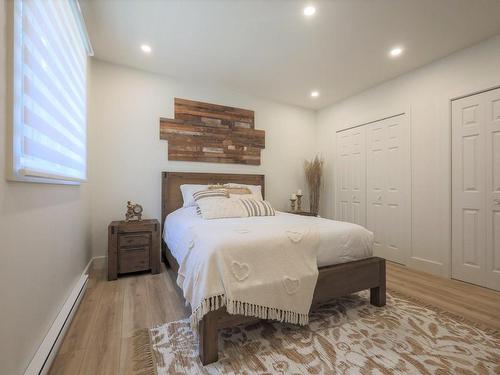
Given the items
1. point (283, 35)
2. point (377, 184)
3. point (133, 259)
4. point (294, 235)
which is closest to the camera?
point (294, 235)

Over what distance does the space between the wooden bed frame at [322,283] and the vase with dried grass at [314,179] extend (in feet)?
7.30

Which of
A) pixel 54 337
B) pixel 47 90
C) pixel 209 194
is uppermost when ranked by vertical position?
pixel 47 90

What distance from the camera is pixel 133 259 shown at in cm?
253

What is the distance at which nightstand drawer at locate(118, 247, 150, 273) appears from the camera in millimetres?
2482

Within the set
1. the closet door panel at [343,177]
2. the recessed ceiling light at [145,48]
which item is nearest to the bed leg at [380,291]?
the closet door panel at [343,177]

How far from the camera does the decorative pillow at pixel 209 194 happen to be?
2.69 meters

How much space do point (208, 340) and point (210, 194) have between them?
165 cm

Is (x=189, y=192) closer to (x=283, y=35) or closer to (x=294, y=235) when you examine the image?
(x=294, y=235)

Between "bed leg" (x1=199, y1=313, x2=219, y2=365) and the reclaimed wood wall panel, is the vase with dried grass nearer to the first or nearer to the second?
the reclaimed wood wall panel

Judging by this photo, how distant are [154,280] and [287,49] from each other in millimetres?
2898

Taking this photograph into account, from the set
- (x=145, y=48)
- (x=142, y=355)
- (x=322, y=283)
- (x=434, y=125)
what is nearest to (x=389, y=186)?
(x=434, y=125)

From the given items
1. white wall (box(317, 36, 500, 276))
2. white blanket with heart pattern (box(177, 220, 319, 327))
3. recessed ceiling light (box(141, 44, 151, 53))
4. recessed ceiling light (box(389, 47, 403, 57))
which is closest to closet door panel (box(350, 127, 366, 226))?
white wall (box(317, 36, 500, 276))

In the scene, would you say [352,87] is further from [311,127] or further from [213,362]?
[213,362]

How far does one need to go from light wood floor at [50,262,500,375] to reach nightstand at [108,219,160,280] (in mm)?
118
